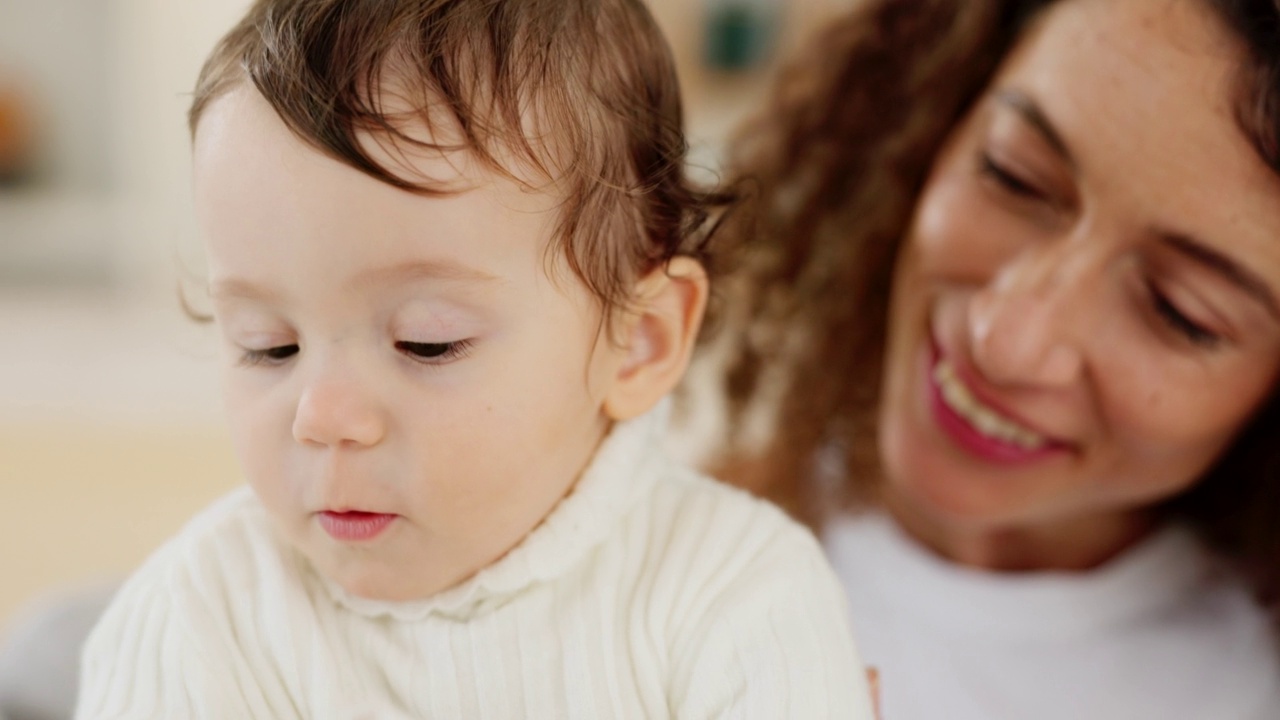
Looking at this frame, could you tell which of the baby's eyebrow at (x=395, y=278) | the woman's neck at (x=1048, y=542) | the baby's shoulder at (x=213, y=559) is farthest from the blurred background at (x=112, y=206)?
the baby's eyebrow at (x=395, y=278)

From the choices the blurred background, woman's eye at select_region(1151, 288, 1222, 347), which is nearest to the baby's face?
woman's eye at select_region(1151, 288, 1222, 347)

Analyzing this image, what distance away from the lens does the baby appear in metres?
0.72

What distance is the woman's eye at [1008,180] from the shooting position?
1.16m

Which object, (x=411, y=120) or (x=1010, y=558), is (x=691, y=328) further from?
(x=1010, y=558)

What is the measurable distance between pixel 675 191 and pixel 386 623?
411mm

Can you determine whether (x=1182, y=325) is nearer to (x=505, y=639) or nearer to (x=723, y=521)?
(x=723, y=521)

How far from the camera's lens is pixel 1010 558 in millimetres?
1468

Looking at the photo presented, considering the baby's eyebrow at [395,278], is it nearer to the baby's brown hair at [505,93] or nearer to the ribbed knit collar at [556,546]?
the baby's brown hair at [505,93]

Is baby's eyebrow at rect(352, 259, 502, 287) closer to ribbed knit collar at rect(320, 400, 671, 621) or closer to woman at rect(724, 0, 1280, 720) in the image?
ribbed knit collar at rect(320, 400, 671, 621)

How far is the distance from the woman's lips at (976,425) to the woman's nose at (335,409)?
0.72m

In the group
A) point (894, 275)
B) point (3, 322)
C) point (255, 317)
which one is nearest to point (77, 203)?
point (3, 322)

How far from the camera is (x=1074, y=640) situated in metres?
1.37

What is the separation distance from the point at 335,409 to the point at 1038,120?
0.76 m

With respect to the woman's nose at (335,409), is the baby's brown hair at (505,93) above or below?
above
